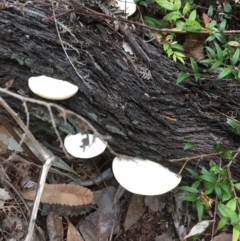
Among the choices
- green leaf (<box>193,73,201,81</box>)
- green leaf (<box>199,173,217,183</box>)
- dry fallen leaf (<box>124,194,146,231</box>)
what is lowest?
dry fallen leaf (<box>124,194,146,231</box>)

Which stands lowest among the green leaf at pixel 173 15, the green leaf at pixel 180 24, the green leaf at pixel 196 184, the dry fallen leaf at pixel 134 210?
the dry fallen leaf at pixel 134 210

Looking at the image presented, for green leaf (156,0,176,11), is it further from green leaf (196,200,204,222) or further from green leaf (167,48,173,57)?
green leaf (196,200,204,222)

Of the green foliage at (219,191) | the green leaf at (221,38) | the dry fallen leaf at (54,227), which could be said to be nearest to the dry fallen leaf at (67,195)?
the dry fallen leaf at (54,227)

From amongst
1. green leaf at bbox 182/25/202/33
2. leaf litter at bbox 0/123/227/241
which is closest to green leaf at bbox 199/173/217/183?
leaf litter at bbox 0/123/227/241

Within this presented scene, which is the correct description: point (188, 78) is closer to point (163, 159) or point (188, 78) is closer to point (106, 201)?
point (163, 159)

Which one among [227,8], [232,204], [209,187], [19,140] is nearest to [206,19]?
[227,8]

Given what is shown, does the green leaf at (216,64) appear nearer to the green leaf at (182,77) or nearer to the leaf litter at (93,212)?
the green leaf at (182,77)

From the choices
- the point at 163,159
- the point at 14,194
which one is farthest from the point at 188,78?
Answer: the point at 14,194
